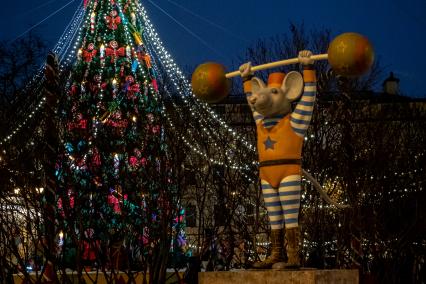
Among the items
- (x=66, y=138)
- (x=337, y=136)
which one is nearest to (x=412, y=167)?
(x=337, y=136)

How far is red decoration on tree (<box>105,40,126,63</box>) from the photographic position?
648 inches

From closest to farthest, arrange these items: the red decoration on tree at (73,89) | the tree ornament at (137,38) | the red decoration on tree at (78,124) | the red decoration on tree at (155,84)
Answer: the red decoration on tree at (78,124) < the red decoration on tree at (73,89) < the red decoration on tree at (155,84) < the tree ornament at (137,38)

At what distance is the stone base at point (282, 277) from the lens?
6.04 meters

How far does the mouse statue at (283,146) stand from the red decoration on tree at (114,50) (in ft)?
33.1

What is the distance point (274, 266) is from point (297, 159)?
101cm

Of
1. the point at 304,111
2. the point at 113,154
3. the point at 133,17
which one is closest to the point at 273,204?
the point at 304,111

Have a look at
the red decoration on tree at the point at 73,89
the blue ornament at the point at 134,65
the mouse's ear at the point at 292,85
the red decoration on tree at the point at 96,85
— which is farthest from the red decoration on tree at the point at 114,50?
the mouse's ear at the point at 292,85

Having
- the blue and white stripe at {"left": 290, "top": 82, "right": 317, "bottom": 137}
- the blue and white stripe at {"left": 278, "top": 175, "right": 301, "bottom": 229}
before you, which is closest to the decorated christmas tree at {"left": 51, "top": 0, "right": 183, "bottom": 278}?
the blue and white stripe at {"left": 278, "top": 175, "right": 301, "bottom": 229}

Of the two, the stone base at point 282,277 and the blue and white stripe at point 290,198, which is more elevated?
the blue and white stripe at point 290,198

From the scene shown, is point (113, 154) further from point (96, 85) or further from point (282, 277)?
point (282, 277)

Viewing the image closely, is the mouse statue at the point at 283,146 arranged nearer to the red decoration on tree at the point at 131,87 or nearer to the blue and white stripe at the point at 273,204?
the blue and white stripe at the point at 273,204

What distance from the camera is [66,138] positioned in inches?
422

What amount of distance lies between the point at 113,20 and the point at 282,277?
11765mm

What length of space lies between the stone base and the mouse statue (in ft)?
0.67
